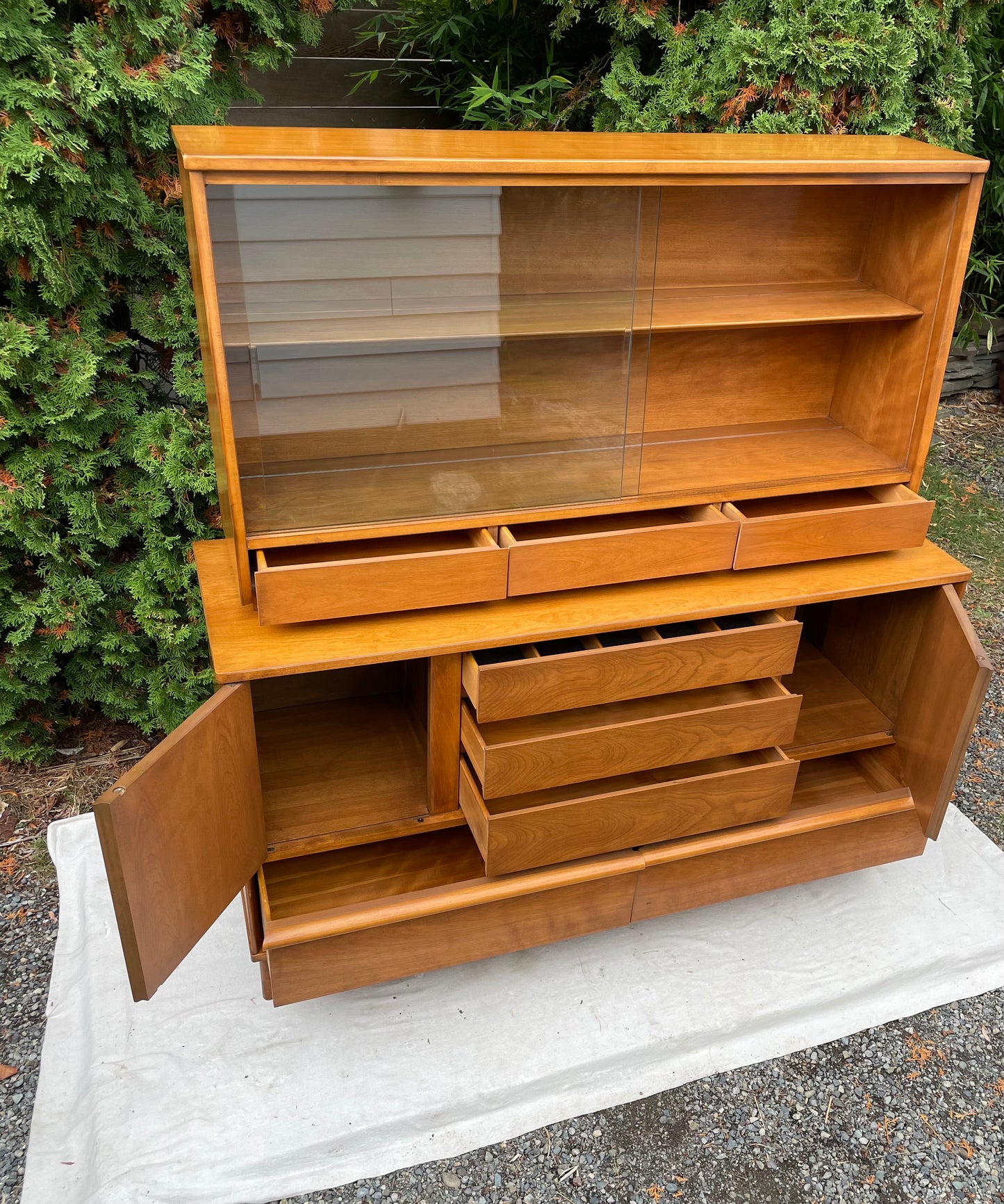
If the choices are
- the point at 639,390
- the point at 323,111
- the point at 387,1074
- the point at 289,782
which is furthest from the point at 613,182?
the point at 323,111

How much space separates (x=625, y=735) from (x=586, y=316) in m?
0.77

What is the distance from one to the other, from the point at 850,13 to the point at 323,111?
161cm

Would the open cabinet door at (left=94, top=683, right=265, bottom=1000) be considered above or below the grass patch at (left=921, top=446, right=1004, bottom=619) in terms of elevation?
above

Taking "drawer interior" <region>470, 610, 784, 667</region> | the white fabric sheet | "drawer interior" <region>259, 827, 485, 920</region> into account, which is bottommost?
the white fabric sheet

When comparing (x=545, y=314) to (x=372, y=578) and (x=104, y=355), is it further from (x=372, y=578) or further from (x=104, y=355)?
(x=104, y=355)

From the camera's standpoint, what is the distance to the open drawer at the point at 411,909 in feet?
5.78

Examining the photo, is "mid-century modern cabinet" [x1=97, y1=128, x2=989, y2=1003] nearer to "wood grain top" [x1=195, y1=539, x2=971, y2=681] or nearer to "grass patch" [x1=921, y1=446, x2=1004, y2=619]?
"wood grain top" [x1=195, y1=539, x2=971, y2=681]

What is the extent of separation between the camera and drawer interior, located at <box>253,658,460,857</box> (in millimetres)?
1881

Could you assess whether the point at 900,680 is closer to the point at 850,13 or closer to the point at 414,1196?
the point at 414,1196

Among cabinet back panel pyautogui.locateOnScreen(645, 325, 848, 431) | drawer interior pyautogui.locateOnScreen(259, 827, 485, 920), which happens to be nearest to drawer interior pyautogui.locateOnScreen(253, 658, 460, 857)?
drawer interior pyautogui.locateOnScreen(259, 827, 485, 920)

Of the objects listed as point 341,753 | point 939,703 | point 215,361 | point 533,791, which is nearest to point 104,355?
point 215,361

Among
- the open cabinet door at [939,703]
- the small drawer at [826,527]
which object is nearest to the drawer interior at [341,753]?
the small drawer at [826,527]

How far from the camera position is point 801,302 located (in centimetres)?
197

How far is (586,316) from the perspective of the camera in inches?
69.2
